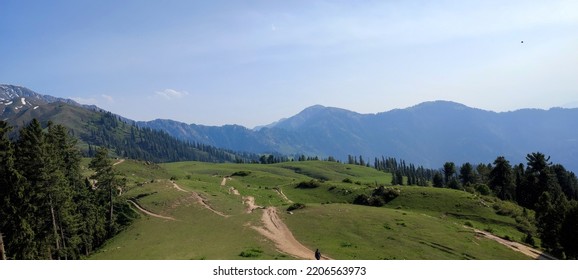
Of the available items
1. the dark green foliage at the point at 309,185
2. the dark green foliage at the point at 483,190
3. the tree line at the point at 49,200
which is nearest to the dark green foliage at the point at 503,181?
the dark green foliage at the point at 483,190

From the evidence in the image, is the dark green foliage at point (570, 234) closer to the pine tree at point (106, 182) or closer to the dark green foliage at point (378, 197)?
the dark green foliage at point (378, 197)

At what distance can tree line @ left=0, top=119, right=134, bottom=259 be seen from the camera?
44.2 meters

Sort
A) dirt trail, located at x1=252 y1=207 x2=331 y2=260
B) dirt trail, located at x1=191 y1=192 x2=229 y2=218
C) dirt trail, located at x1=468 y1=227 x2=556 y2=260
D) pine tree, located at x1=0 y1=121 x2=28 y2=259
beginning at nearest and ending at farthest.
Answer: pine tree, located at x1=0 y1=121 x2=28 y2=259, dirt trail, located at x1=252 y1=207 x2=331 y2=260, dirt trail, located at x1=468 y1=227 x2=556 y2=260, dirt trail, located at x1=191 y1=192 x2=229 y2=218

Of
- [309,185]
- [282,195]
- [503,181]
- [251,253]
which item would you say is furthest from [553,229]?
[503,181]

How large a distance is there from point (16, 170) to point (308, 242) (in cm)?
3593

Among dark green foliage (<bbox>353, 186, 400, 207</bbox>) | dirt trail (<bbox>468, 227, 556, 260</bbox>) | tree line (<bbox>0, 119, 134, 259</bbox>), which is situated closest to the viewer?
tree line (<bbox>0, 119, 134, 259</bbox>)

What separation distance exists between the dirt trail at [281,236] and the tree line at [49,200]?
26471mm

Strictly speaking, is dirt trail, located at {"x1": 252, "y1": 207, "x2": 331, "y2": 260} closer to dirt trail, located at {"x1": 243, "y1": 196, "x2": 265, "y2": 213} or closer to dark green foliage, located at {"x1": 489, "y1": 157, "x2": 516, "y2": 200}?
dirt trail, located at {"x1": 243, "y1": 196, "x2": 265, "y2": 213}

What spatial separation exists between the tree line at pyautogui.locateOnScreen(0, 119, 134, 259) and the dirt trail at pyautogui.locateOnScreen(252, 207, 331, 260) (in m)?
26.5

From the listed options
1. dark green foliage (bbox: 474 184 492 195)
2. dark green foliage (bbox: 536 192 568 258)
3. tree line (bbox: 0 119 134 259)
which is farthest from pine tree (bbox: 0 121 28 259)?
dark green foliage (bbox: 474 184 492 195)

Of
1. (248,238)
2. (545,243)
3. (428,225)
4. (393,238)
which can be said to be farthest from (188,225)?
(545,243)

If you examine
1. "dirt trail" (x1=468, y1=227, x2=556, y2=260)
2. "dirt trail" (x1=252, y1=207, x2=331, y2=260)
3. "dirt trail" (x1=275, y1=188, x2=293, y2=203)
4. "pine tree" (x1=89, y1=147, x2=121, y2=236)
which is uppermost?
"pine tree" (x1=89, y1=147, x2=121, y2=236)

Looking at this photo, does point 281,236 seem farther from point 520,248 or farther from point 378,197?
point 378,197

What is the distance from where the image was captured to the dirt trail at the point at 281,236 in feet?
151
